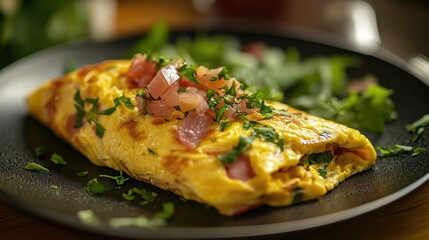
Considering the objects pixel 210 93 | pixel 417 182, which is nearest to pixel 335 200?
pixel 417 182

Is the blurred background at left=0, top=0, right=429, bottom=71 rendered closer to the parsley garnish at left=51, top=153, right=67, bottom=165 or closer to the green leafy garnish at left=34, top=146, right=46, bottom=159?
the green leafy garnish at left=34, top=146, right=46, bottom=159

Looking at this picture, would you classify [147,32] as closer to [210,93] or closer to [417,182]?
[210,93]

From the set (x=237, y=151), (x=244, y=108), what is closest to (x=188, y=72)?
(x=244, y=108)

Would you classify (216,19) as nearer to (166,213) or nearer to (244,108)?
(244,108)

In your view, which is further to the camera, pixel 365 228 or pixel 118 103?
pixel 118 103

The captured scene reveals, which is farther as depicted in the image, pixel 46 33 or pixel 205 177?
pixel 46 33

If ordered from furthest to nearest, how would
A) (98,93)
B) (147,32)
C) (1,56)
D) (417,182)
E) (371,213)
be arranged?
(1,56) < (147,32) < (98,93) < (417,182) < (371,213)
